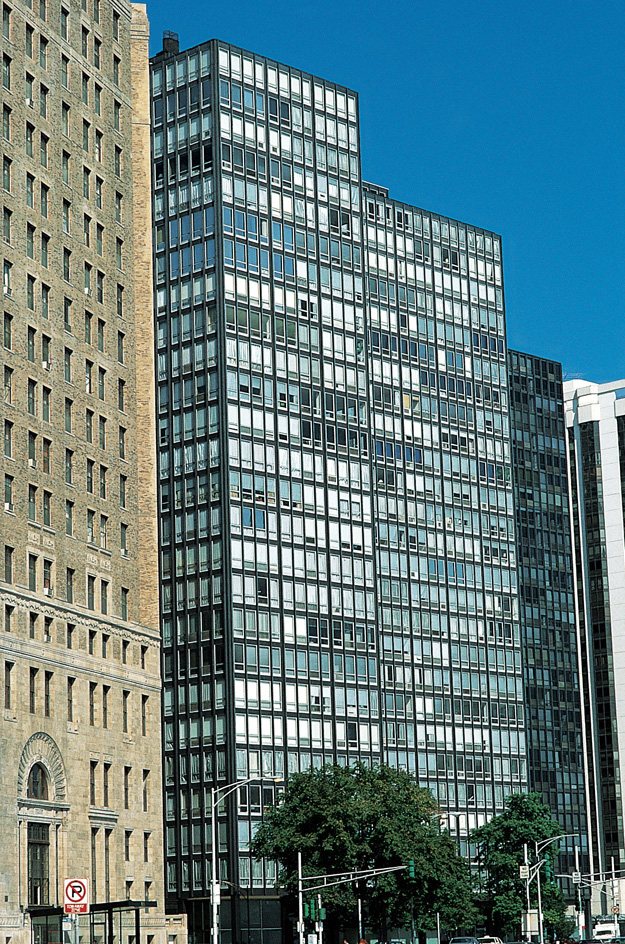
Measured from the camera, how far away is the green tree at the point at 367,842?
11744 centimetres

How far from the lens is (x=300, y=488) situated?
515 feet

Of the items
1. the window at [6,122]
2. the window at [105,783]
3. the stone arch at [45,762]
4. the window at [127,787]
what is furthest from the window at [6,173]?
the window at [127,787]

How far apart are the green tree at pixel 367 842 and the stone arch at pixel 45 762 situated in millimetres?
27847

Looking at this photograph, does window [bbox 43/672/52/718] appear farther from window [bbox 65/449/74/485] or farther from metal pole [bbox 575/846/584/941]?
metal pole [bbox 575/846/584/941]

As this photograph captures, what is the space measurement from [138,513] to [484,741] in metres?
79.9

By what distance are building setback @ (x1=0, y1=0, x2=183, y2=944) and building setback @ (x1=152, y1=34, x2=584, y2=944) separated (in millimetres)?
37921

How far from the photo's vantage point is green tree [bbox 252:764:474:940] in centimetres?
11744

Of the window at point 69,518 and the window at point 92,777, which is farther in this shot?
the window at point 69,518

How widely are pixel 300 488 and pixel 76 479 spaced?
5667 centimetres

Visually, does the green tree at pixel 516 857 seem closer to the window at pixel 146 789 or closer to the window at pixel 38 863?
the window at pixel 146 789

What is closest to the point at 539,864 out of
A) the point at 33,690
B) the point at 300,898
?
the point at 300,898

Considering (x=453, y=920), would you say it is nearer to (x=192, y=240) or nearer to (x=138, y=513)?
(x=138, y=513)

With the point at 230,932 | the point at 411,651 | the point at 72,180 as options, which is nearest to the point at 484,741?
the point at 411,651

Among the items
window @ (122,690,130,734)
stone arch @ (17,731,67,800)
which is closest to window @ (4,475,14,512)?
stone arch @ (17,731,67,800)
